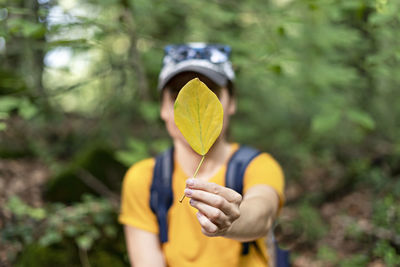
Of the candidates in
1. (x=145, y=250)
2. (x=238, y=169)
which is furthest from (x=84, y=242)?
(x=238, y=169)

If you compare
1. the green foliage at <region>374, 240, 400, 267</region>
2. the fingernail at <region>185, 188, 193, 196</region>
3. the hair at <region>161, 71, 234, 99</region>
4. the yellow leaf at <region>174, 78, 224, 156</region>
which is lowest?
the green foliage at <region>374, 240, 400, 267</region>

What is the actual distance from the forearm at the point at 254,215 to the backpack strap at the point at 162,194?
18.8 inches

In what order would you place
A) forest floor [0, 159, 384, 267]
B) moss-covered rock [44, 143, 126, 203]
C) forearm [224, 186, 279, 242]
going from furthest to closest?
moss-covered rock [44, 143, 126, 203] → forest floor [0, 159, 384, 267] → forearm [224, 186, 279, 242]

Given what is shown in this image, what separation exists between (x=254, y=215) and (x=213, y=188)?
430 mm

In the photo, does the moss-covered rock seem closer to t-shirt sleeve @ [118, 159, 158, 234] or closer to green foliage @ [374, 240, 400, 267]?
t-shirt sleeve @ [118, 159, 158, 234]

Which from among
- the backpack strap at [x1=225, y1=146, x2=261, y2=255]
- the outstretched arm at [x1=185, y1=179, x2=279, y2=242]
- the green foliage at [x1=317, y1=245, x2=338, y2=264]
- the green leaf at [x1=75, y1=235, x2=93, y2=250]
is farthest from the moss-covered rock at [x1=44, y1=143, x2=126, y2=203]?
the outstretched arm at [x1=185, y1=179, x2=279, y2=242]

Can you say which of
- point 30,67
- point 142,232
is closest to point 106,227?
point 142,232

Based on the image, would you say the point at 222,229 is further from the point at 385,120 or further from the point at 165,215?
the point at 385,120

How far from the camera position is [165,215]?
1.70m

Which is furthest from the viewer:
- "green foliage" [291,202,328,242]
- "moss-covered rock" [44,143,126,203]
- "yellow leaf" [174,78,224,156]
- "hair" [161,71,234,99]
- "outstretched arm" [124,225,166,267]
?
"moss-covered rock" [44,143,126,203]

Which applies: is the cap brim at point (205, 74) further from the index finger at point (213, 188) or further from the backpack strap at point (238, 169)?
the index finger at point (213, 188)

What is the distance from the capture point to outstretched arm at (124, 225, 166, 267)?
1.79 meters

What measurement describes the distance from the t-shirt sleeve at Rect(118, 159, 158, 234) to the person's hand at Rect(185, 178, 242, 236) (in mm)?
1003

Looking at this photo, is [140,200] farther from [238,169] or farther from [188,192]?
[188,192]
